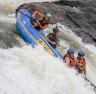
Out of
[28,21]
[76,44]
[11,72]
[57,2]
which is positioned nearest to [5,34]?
[28,21]

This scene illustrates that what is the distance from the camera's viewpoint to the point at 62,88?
25.7ft

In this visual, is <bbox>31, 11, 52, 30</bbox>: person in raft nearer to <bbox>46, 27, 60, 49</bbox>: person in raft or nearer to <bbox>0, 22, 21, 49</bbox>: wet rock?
<bbox>0, 22, 21, 49</bbox>: wet rock

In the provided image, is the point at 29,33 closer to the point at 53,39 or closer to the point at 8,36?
the point at 8,36

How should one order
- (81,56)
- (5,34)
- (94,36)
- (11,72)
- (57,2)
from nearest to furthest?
(11,72) → (81,56) → (5,34) → (94,36) → (57,2)

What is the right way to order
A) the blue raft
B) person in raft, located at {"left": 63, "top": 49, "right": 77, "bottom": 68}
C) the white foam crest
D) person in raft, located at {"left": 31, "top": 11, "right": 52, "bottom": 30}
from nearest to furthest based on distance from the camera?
the white foam crest < person in raft, located at {"left": 63, "top": 49, "right": 77, "bottom": 68} < the blue raft < person in raft, located at {"left": 31, "top": 11, "right": 52, "bottom": 30}

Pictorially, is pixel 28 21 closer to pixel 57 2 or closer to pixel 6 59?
pixel 6 59

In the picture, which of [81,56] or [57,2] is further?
[57,2]

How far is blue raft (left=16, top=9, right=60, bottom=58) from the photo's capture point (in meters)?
10.0

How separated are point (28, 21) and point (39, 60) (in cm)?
335

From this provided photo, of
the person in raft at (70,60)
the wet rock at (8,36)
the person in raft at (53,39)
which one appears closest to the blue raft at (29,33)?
the person in raft at (53,39)

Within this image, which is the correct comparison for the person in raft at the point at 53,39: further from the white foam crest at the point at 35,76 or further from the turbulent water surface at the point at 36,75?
→ the white foam crest at the point at 35,76

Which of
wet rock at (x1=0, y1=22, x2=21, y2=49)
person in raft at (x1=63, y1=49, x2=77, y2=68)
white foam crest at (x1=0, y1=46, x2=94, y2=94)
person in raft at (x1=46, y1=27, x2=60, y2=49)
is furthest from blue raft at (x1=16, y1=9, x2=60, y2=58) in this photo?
white foam crest at (x1=0, y1=46, x2=94, y2=94)

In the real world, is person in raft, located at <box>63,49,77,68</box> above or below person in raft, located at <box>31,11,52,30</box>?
above

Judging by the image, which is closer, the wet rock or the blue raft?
the blue raft
